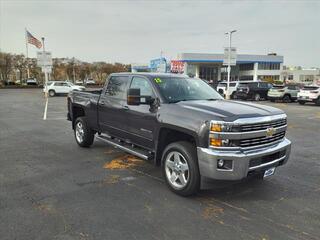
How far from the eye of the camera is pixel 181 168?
456 cm

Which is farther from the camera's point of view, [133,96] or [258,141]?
[133,96]

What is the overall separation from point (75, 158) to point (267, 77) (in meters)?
81.7

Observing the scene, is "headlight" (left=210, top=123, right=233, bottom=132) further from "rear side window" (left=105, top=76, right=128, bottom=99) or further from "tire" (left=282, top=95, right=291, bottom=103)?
"tire" (left=282, top=95, right=291, bottom=103)

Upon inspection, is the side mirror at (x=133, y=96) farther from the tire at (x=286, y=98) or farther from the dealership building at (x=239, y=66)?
the dealership building at (x=239, y=66)

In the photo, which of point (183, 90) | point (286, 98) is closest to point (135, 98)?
point (183, 90)

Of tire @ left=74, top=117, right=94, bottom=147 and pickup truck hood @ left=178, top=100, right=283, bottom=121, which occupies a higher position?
pickup truck hood @ left=178, top=100, right=283, bottom=121

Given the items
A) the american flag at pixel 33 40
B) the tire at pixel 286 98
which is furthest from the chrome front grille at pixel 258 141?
the american flag at pixel 33 40

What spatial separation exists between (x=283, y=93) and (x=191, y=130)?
24.4 m

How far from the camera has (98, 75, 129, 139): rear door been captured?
5.93 metres

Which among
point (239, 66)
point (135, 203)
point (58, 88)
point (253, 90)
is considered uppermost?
point (239, 66)

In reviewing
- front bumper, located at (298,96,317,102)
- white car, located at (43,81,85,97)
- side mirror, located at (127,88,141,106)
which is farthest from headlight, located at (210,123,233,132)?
white car, located at (43,81,85,97)

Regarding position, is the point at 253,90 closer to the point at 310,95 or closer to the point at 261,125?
the point at 310,95

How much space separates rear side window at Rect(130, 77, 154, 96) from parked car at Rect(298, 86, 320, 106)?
21189 millimetres

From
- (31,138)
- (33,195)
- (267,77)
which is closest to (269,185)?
(33,195)
